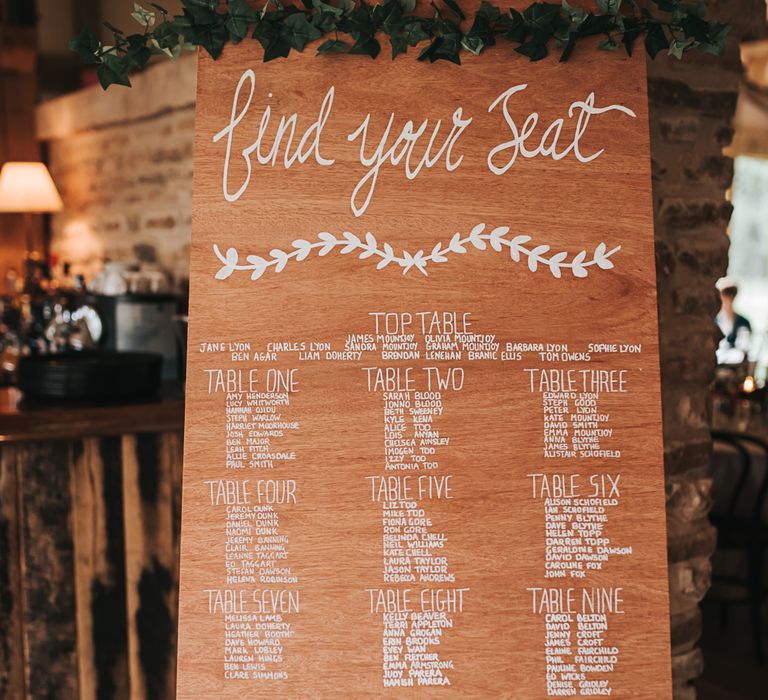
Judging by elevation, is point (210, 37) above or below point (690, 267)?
above

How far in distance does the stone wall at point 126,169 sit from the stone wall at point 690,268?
2.40 metres

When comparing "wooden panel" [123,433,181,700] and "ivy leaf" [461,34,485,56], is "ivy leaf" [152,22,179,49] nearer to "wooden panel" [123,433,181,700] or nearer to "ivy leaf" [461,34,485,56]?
"ivy leaf" [461,34,485,56]

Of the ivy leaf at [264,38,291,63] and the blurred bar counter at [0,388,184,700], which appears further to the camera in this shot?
the blurred bar counter at [0,388,184,700]

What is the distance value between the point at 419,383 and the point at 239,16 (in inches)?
26.1

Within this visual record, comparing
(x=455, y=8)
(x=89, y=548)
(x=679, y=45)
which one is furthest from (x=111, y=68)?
(x=89, y=548)

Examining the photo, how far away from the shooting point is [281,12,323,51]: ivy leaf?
56.8 inches

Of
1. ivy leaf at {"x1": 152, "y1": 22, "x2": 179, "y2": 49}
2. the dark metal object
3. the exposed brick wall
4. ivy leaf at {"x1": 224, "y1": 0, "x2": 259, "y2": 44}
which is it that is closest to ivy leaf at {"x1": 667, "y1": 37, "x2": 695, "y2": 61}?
the exposed brick wall

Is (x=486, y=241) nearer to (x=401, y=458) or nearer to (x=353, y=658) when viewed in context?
(x=401, y=458)

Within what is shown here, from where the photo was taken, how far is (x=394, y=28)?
1.46 meters

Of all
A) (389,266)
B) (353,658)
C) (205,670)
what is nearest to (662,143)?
(389,266)

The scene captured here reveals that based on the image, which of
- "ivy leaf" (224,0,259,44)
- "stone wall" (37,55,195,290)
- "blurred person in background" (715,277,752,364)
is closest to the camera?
"ivy leaf" (224,0,259,44)

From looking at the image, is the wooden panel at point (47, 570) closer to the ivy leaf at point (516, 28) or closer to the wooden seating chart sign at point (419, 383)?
the wooden seating chart sign at point (419, 383)

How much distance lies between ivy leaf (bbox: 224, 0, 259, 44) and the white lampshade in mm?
3898

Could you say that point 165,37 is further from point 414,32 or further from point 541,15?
point 541,15
